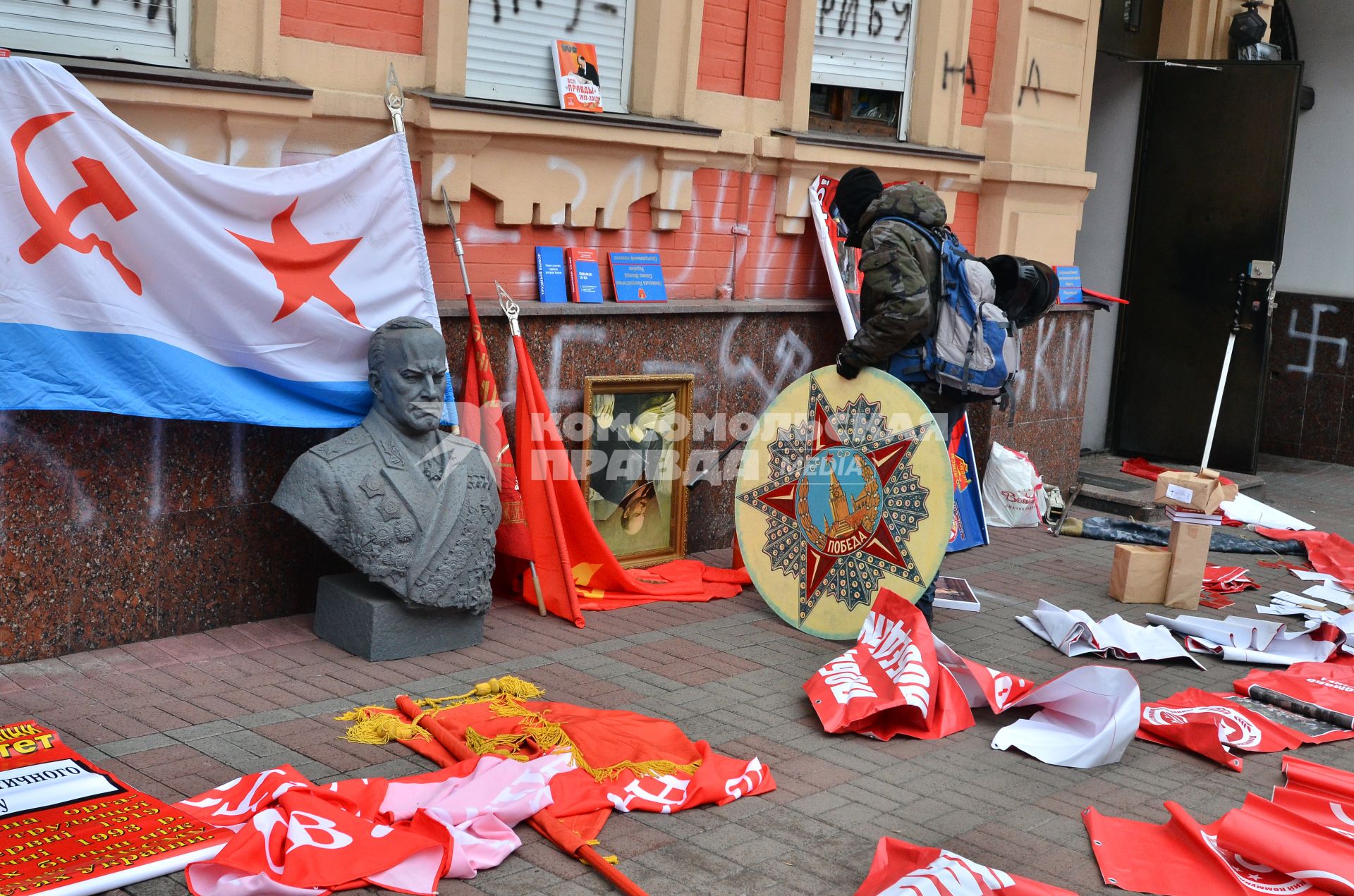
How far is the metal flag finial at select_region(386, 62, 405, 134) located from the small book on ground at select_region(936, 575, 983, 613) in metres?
3.37

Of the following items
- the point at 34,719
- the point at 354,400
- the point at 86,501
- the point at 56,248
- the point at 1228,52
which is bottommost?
the point at 34,719

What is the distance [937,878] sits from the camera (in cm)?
359

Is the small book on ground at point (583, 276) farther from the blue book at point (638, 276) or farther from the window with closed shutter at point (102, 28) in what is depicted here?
the window with closed shutter at point (102, 28)

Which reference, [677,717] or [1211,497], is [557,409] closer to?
[677,717]

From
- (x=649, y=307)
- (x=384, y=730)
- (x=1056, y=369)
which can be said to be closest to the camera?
(x=384, y=730)

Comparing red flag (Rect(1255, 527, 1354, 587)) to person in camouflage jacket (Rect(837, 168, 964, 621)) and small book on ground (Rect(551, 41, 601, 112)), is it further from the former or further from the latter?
small book on ground (Rect(551, 41, 601, 112))

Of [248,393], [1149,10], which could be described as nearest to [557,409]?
[248,393]

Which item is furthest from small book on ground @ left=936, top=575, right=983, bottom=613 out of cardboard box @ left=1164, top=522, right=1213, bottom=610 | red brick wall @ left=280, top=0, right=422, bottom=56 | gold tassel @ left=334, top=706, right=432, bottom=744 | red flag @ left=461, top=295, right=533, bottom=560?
red brick wall @ left=280, top=0, right=422, bottom=56

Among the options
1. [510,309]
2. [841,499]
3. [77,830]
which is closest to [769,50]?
[510,309]

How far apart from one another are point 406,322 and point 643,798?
236 centimetres

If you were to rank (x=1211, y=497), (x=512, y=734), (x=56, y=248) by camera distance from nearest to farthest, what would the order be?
(x=512, y=734) < (x=56, y=248) < (x=1211, y=497)

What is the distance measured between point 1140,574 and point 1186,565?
0.80ft

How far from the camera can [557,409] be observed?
6.79 m

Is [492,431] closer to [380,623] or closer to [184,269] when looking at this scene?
[380,623]
